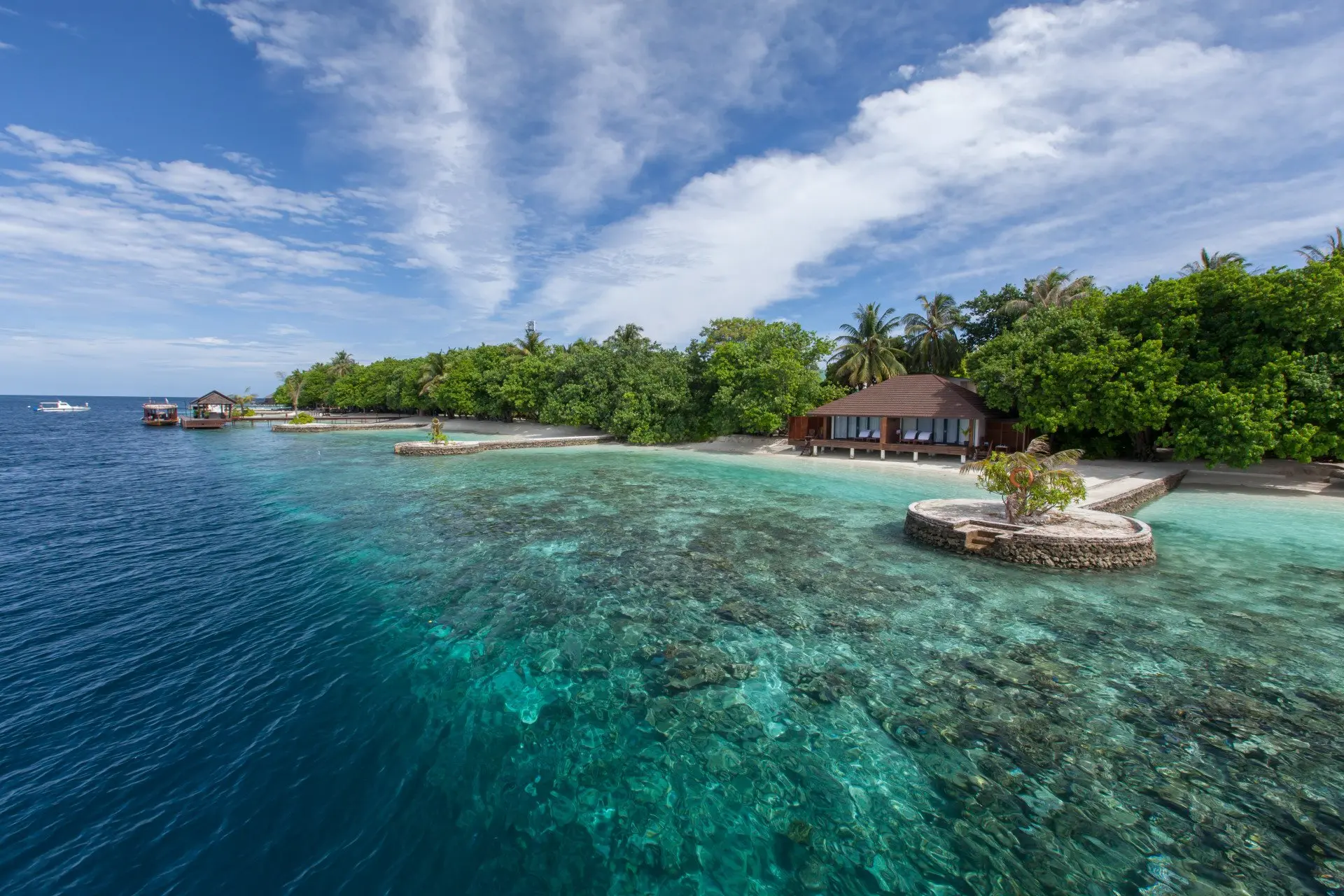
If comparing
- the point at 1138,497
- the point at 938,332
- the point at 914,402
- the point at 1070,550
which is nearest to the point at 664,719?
the point at 1070,550

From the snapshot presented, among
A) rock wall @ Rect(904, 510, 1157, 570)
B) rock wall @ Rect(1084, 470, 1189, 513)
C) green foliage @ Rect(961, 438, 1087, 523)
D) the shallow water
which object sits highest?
green foliage @ Rect(961, 438, 1087, 523)

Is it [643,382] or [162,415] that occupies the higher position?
[643,382]

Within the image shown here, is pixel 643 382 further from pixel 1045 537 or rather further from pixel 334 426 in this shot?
pixel 334 426

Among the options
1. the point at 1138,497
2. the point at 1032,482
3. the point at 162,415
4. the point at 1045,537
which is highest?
the point at 162,415

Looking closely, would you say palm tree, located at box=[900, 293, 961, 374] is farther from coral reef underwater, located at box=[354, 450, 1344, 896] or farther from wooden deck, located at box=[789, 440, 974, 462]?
coral reef underwater, located at box=[354, 450, 1344, 896]

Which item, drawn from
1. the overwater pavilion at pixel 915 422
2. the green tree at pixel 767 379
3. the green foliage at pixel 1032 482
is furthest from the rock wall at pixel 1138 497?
the green tree at pixel 767 379

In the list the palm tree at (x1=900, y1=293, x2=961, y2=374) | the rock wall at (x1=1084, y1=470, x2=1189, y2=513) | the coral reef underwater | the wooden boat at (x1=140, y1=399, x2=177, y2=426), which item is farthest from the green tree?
the wooden boat at (x1=140, y1=399, x2=177, y2=426)

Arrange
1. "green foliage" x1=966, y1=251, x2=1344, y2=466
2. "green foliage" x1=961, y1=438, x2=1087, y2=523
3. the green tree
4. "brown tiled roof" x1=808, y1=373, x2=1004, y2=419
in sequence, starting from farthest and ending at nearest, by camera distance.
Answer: the green tree < "brown tiled roof" x1=808, y1=373, x2=1004, y2=419 < "green foliage" x1=966, y1=251, x2=1344, y2=466 < "green foliage" x1=961, y1=438, x2=1087, y2=523
